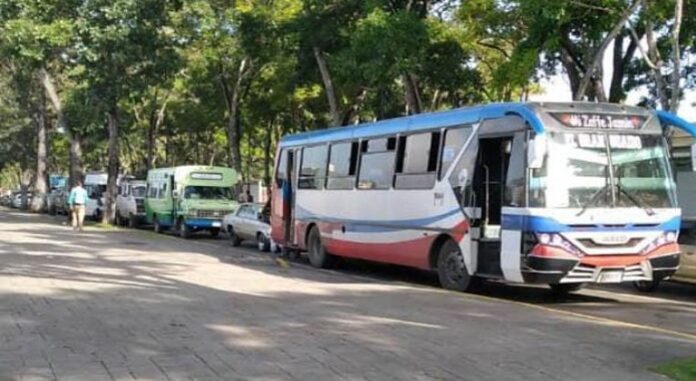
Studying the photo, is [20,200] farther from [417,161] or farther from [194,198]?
[417,161]

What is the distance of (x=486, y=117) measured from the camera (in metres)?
13.8

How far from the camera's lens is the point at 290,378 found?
738 centimetres

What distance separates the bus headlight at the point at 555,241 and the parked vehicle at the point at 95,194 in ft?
103

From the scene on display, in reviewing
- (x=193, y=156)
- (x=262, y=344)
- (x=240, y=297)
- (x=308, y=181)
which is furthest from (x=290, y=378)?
(x=193, y=156)

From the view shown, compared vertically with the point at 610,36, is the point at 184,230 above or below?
below

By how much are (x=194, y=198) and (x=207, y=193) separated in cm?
58

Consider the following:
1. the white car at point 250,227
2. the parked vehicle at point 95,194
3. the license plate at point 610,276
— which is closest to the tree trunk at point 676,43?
the license plate at point 610,276

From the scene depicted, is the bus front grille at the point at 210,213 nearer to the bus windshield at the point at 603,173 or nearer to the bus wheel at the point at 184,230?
the bus wheel at the point at 184,230

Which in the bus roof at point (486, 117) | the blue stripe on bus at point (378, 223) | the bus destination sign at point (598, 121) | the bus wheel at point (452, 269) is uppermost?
the bus roof at point (486, 117)

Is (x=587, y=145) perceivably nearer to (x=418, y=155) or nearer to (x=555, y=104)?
(x=555, y=104)

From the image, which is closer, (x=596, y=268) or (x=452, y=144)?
(x=596, y=268)

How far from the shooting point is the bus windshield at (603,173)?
12445mm

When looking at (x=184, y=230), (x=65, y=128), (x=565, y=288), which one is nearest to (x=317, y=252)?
(x=565, y=288)

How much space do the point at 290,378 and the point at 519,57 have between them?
13738 millimetres
